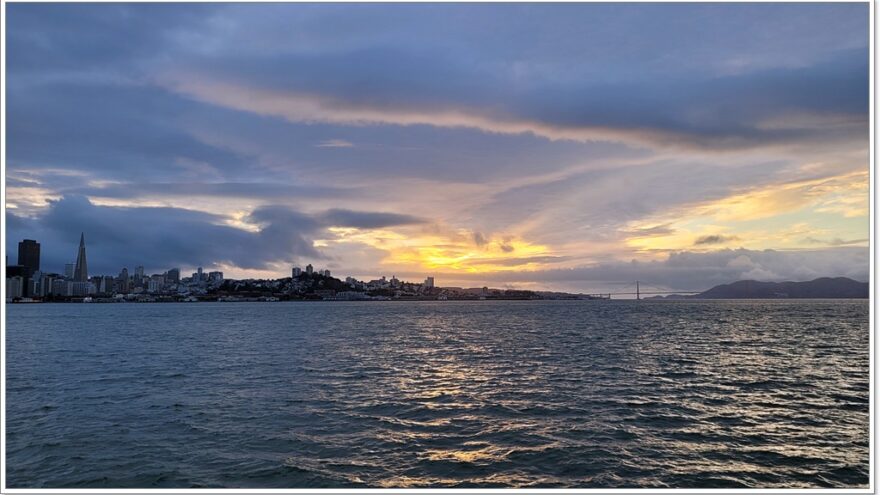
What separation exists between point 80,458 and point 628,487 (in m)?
19.9

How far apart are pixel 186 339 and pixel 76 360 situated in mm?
25389

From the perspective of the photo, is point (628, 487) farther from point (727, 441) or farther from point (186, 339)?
point (186, 339)

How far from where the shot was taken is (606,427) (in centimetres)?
2381

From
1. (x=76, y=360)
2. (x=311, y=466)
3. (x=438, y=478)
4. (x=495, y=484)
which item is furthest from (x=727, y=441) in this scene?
(x=76, y=360)

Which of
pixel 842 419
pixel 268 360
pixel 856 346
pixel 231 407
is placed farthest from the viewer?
pixel 856 346

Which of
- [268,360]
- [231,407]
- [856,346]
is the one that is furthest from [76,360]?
[856,346]

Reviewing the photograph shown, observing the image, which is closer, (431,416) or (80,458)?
(80,458)

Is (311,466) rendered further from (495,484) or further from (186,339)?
(186,339)

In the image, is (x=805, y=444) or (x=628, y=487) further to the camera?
Result: (x=805, y=444)

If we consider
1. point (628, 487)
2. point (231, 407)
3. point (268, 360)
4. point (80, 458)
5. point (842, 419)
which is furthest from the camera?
point (268, 360)

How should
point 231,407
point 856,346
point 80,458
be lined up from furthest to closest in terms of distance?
point 856,346, point 231,407, point 80,458

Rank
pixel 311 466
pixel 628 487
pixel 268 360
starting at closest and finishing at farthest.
Result: pixel 628 487, pixel 311 466, pixel 268 360

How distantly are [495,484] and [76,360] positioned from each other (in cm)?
5080

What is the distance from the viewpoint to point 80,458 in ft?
66.3
